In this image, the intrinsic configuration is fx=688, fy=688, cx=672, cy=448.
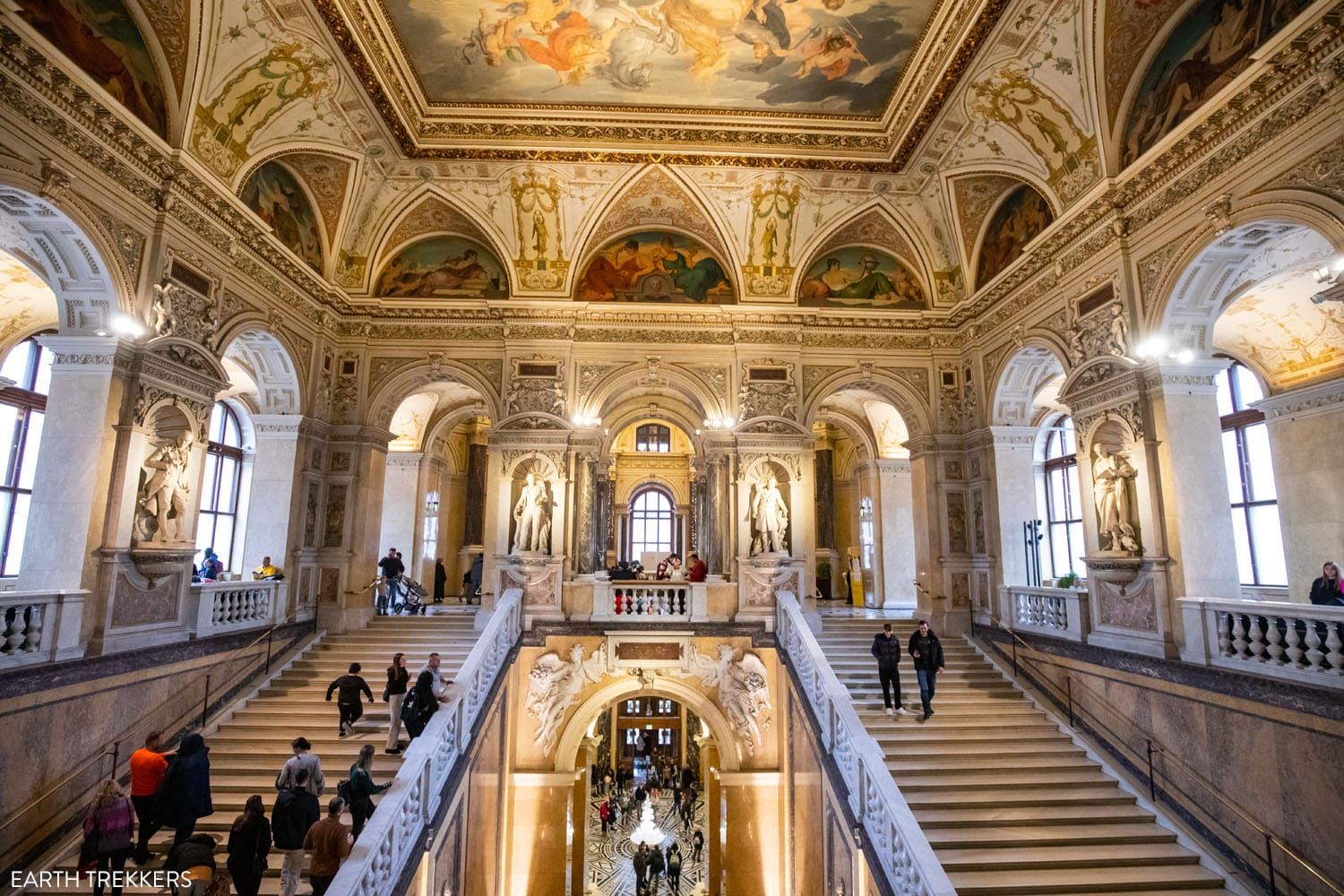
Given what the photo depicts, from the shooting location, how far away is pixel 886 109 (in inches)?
503

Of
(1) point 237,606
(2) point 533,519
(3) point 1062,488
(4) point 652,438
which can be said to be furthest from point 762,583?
(4) point 652,438

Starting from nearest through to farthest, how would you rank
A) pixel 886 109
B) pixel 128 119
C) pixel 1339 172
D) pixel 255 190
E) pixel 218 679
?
pixel 1339 172, pixel 128 119, pixel 218 679, pixel 255 190, pixel 886 109

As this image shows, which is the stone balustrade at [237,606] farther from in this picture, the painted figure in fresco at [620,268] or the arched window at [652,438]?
the arched window at [652,438]

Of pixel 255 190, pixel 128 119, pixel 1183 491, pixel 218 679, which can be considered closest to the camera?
pixel 128 119

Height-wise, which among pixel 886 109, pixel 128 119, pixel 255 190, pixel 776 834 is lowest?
pixel 776 834

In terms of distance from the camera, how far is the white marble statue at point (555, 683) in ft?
42.7

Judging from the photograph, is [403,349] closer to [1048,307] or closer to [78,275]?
[78,275]

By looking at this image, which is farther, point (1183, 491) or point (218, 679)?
point (218, 679)

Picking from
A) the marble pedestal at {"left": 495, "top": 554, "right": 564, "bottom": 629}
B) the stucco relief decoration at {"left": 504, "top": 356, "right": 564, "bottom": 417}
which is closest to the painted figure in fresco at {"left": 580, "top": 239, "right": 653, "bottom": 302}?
the stucco relief decoration at {"left": 504, "top": 356, "right": 564, "bottom": 417}

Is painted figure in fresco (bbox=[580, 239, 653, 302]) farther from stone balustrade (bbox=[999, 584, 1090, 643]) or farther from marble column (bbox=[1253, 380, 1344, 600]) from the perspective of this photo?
marble column (bbox=[1253, 380, 1344, 600])

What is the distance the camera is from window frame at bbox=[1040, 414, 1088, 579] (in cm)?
1733

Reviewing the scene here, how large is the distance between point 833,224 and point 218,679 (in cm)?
1382

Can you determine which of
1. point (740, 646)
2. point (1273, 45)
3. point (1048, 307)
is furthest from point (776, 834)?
point (1273, 45)

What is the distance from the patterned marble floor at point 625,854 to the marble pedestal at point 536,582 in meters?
8.03
